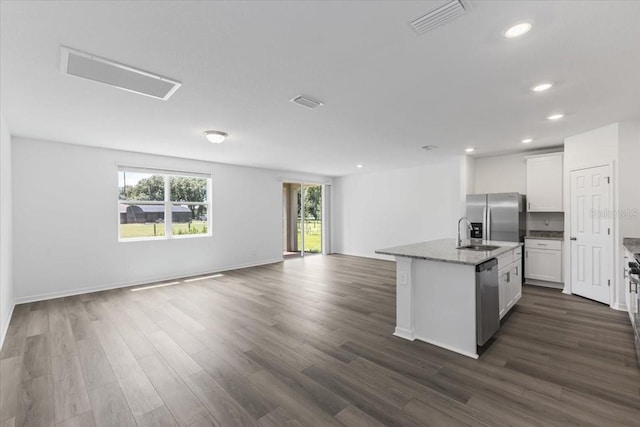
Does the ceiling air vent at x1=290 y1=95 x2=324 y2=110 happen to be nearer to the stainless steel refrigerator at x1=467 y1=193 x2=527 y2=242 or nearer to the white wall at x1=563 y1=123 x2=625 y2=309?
the white wall at x1=563 y1=123 x2=625 y2=309

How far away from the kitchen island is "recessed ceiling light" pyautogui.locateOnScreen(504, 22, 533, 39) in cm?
175

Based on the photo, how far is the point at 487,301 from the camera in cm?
278

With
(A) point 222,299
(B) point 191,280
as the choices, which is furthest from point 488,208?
(B) point 191,280

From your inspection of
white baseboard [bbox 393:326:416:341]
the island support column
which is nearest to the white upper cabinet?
the island support column

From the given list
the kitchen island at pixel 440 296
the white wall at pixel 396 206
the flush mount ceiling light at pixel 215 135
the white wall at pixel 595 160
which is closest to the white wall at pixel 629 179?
the white wall at pixel 595 160

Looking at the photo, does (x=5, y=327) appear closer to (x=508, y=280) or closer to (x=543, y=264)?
(x=508, y=280)

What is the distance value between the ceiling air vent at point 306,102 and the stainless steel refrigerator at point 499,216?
426 cm

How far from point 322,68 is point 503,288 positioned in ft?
10.5

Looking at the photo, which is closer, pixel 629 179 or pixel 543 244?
pixel 629 179

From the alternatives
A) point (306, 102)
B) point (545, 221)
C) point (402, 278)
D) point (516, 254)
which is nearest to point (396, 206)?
point (545, 221)

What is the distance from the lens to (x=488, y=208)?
5566 mm

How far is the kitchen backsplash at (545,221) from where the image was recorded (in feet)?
17.5

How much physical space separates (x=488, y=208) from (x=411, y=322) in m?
3.70

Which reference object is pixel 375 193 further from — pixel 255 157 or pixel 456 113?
pixel 456 113
